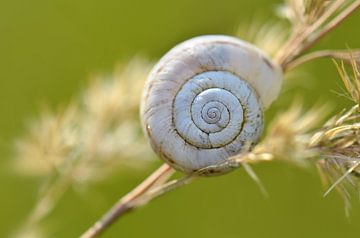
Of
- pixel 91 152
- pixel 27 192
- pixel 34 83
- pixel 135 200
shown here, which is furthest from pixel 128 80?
pixel 34 83

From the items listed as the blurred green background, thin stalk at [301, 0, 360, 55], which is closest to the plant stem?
thin stalk at [301, 0, 360, 55]

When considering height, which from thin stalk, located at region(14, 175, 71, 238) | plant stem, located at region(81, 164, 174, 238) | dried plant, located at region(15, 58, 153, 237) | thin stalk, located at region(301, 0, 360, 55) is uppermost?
dried plant, located at region(15, 58, 153, 237)

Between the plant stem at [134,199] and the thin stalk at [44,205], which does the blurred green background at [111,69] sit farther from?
the plant stem at [134,199]

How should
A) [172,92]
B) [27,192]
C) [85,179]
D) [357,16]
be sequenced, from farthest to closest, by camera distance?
[357,16]
[27,192]
[85,179]
[172,92]

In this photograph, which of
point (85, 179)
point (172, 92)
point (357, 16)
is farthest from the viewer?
point (357, 16)

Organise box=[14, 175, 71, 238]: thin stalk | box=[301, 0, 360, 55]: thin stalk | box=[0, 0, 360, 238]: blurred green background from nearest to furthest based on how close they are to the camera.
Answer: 1. box=[301, 0, 360, 55]: thin stalk
2. box=[14, 175, 71, 238]: thin stalk
3. box=[0, 0, 360, 238]: blurred green background

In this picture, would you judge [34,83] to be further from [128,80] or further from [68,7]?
[128,80]

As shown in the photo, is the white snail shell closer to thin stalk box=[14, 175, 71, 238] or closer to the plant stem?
the plant stem

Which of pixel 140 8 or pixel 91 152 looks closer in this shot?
pixel 91 152
